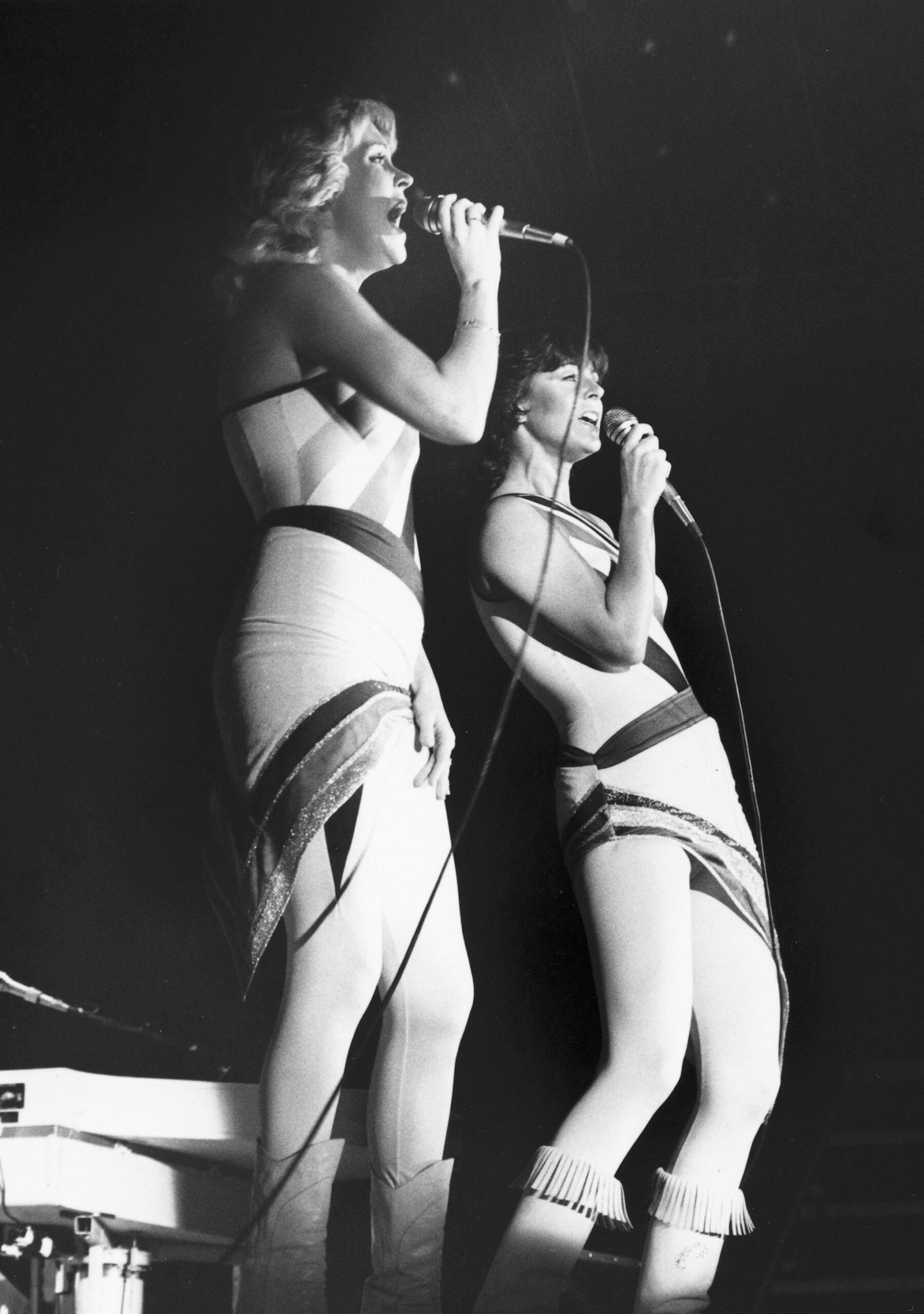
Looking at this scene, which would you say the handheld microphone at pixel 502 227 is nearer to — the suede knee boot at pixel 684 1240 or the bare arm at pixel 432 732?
the bare arm at pixel 432 732

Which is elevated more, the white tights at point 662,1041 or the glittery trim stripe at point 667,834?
the glittery trim stripe at point 667,834

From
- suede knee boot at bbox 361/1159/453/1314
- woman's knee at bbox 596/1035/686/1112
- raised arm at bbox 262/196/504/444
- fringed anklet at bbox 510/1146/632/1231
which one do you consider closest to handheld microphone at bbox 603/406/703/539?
raised arm at bbox 262/196/504/444

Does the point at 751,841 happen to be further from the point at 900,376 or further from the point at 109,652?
the point at 109,652

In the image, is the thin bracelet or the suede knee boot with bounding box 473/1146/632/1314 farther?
the thin bracelet

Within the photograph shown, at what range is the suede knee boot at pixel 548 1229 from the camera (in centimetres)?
217

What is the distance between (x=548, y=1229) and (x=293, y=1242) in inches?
15.0

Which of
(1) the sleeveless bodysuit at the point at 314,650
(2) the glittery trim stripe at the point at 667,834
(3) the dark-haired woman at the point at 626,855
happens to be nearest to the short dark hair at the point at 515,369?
(3) the dark-haired woman at the point at 626,855

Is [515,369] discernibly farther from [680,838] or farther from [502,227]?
[680,838]

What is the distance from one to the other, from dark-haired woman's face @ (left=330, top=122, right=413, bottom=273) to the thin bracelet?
0.19 meters

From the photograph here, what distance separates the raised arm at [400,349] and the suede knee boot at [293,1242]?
3.97 feet

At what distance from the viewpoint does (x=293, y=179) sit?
269cm

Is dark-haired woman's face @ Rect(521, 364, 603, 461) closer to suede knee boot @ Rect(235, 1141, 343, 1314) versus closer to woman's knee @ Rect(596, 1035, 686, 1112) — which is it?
woman's knee @ Rect(596, 1035, 686, 1112)

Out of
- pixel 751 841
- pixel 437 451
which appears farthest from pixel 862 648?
pixel 437 451

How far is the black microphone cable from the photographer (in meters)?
2.19
